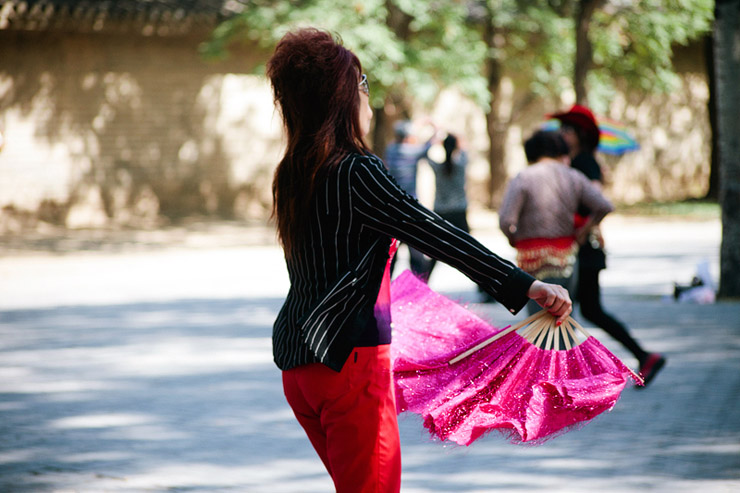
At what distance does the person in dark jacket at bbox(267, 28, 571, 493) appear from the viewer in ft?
8.30

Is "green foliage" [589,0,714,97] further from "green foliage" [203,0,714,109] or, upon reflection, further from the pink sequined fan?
the pink sequined fan

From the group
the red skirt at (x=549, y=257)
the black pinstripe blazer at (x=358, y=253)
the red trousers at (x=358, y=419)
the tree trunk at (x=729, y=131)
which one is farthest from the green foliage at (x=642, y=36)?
the red trousers at (x=358, y=419)

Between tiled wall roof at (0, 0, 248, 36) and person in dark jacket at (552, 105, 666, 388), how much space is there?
1685cm

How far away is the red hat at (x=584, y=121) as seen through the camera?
7012mm

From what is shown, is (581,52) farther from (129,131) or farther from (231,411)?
(231,411)

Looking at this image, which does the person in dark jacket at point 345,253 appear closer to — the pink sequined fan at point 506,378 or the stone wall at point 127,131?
the pink sequined fan at point 506,378

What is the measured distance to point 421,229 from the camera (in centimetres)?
252

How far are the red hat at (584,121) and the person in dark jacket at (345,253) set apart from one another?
15.2 feet

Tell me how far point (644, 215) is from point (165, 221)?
11.8 metres

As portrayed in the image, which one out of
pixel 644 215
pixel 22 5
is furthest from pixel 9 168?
pixel 644 215

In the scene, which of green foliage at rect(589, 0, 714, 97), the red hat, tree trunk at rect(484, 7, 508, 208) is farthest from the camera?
tree trunk at rect(484, 7, 508, 208)

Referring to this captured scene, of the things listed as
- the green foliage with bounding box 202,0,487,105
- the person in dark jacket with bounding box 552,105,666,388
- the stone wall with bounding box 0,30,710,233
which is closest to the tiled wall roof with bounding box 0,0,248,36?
the stone wall with bounding box 0,30,710,233

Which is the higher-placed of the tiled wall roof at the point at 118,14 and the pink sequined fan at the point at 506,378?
the tiled wall roof at the point at 118,14

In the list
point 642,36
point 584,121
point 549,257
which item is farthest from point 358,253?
point 642,36
